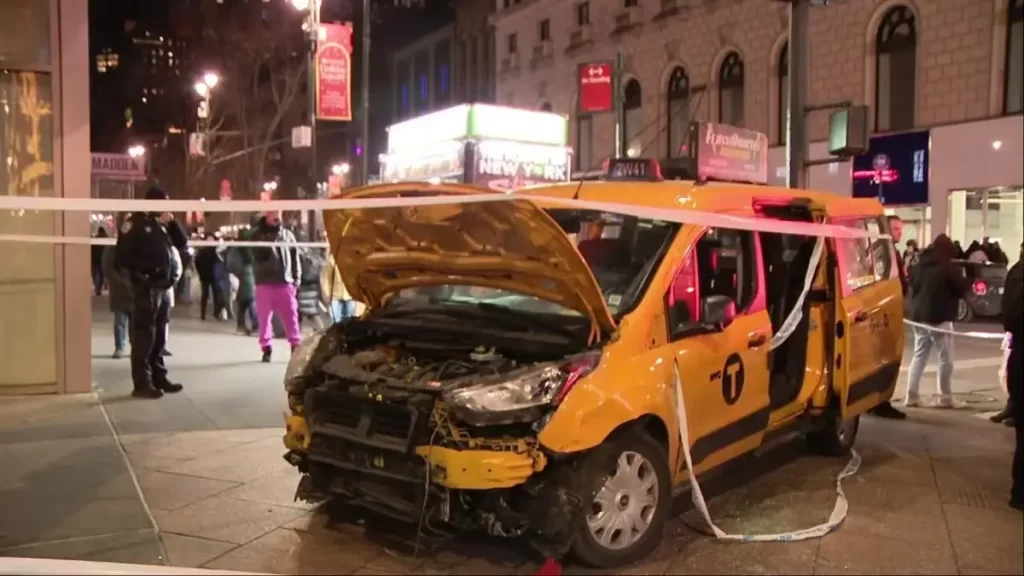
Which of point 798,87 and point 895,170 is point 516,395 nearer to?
point 798,87

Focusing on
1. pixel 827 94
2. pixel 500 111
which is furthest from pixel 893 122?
pixel 500 111

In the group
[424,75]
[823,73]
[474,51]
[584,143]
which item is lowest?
[584,143]

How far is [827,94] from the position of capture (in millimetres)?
24812

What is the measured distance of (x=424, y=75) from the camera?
156 ft

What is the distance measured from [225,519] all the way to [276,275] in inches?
217

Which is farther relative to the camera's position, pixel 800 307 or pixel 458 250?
pixel 800 307

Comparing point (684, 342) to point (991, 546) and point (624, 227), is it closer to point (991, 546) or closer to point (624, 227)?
point (624, 227)

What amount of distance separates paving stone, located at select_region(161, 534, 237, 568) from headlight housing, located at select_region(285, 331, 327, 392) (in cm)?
94

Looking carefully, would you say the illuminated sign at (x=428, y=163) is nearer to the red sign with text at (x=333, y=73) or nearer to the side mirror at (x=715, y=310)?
the red sign with text at (x=333, y=73)

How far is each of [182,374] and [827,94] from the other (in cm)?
1933

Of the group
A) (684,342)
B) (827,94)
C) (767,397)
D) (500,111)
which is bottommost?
(767,397)

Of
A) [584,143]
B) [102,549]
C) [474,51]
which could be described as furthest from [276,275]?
[474,51]

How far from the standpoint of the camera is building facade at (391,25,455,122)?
45094 millimetres

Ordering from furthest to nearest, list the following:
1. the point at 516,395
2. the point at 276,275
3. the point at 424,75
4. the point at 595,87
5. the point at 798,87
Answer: the point at 424,75 → the point at 595,87 → the point at 798,87 → the point at 276,275 → the point at 516,395
